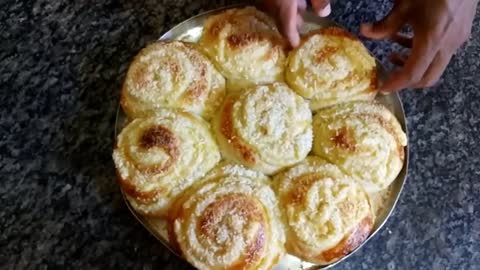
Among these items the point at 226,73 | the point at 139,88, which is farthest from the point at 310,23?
the point at 139,88

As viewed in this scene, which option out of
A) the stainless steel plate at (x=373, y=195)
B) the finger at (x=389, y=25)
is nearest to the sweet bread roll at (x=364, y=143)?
the stainless steel plate at (x=373, y=195)

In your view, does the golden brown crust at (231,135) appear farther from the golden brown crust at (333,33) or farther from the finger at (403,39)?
the finger at (403,39)

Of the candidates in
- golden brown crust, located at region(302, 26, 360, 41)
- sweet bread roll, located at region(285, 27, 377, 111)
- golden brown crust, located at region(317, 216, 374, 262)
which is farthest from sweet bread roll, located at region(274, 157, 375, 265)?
golden brown crust, located at region(302, 26, 360, 41)

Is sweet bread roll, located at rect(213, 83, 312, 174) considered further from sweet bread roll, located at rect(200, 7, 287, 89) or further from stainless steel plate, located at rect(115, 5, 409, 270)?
stainless steel plate, located at rect(115, 5, 409, 270)

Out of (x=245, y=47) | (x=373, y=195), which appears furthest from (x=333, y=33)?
(x=373, y=195)

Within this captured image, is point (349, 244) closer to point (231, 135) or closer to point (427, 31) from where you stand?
point (231, 135)

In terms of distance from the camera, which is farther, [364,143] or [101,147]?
[101,147]
